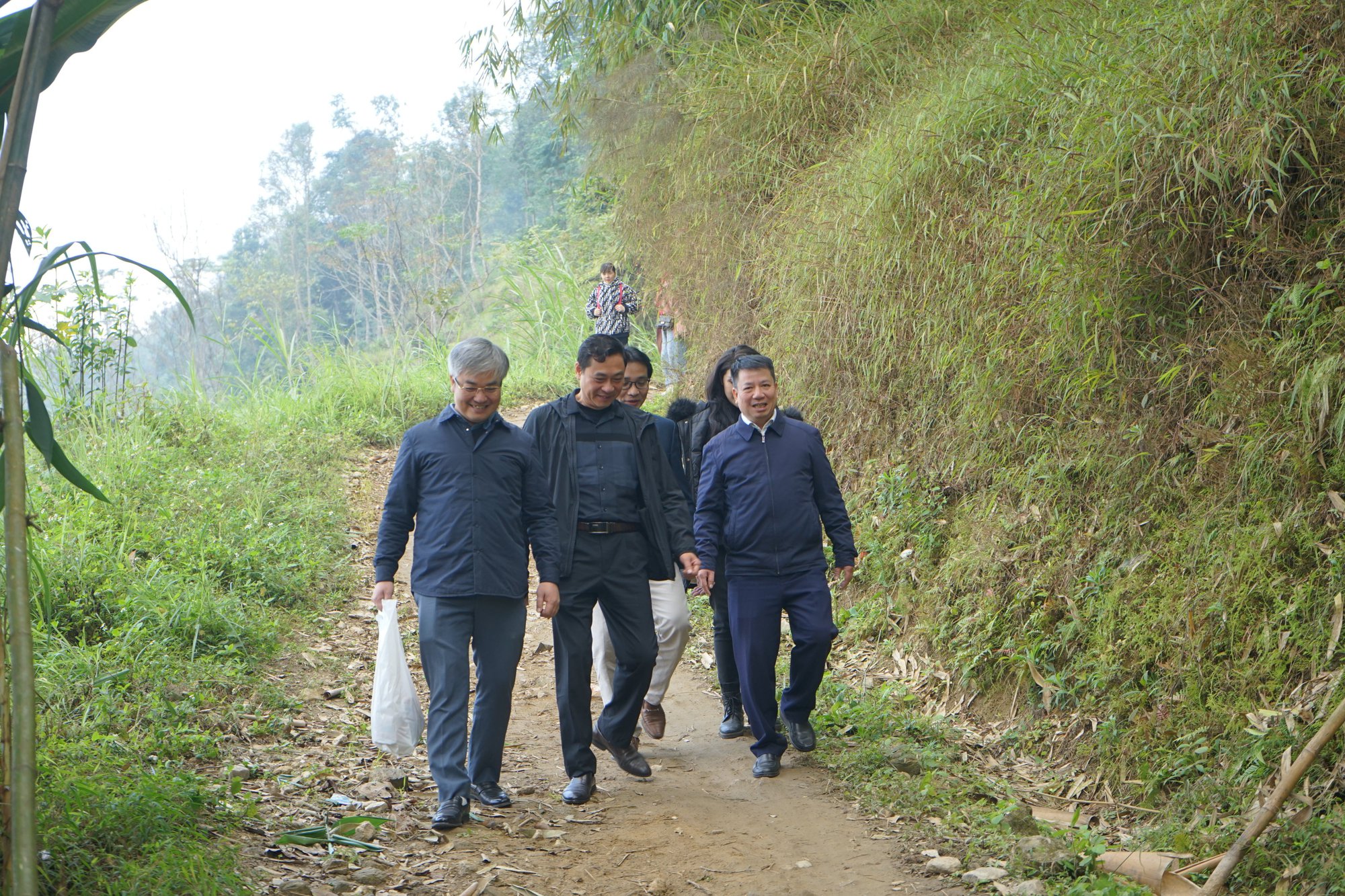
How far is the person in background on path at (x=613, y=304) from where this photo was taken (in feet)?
43.1

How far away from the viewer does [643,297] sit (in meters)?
13.2

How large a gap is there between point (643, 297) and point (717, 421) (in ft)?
25.9

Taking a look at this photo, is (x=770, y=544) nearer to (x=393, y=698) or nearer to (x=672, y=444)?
(x=672, y=444)

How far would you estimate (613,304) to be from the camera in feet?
43.4

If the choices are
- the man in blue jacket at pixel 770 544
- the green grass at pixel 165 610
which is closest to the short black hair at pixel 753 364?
the man in blue jacket at pixel 770 544

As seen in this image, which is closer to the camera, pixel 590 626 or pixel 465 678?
pixel 465 678

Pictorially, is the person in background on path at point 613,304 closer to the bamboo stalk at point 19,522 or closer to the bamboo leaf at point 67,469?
the bamboo leaf at point 67,469

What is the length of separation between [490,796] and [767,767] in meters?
1.22

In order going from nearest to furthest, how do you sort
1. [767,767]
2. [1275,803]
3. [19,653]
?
[19,653] < [1275,803] < [767,767]

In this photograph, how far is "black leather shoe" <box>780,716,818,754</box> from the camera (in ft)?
16.2

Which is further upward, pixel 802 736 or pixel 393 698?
pixel 393 698

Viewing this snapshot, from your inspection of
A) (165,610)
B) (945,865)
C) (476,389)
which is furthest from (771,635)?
(165,610)

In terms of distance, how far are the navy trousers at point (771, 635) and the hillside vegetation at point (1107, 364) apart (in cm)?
98

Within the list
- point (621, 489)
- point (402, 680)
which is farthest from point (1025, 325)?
point (402, 680)
